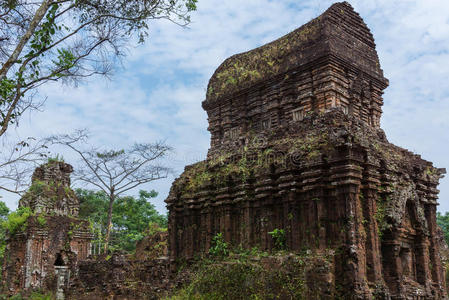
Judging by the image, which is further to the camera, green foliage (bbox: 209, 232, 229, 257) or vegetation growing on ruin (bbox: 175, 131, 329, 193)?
green foliage (bbox: 209, 232, 229, 257)

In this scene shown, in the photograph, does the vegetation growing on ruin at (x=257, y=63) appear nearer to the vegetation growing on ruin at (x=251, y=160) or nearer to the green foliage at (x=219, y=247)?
the vegetation growing on ruin at (x=251, y=160)

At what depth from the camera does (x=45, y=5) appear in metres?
7.76

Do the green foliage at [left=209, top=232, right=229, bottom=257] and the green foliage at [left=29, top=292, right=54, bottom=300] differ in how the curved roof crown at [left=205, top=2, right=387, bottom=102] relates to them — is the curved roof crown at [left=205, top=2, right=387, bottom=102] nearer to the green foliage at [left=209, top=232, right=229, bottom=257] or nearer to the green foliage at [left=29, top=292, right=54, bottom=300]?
the green foliage at [left=209, top=232, right=229, bottom=257]

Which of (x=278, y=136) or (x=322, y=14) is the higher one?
(x=322, y=14)

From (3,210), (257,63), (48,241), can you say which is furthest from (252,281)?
(3,210)

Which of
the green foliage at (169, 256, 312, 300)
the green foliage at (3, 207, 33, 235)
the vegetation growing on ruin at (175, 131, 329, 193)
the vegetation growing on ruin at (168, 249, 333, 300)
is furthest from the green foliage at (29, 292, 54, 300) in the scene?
the vegetation growing on ruin at (168, 249, 333, 300)

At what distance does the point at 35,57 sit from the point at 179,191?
22.0ft

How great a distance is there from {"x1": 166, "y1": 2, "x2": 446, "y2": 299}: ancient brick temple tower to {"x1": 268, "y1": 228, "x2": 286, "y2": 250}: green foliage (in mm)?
209

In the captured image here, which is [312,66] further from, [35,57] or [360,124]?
[35,57]

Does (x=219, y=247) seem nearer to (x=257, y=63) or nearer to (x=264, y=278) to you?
(x=264, y=278)

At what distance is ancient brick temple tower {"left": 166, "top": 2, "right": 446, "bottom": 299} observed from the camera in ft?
30.8

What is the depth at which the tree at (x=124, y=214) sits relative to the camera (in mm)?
33281

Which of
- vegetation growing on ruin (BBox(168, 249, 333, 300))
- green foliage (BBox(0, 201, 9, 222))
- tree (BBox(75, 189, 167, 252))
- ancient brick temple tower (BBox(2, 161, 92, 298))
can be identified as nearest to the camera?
vegetation growing on ruin (BBox(168, 249, 333, 300))

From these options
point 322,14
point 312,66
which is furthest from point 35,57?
point 322,14
